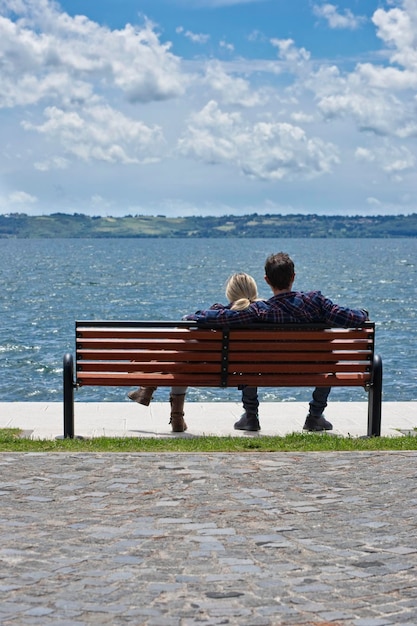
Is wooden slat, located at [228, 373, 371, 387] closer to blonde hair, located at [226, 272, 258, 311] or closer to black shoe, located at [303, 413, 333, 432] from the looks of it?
black shoe, located at [303, 413, 333, 432]

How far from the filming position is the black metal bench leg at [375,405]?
8.82 m

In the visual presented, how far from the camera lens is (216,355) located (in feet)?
29.2

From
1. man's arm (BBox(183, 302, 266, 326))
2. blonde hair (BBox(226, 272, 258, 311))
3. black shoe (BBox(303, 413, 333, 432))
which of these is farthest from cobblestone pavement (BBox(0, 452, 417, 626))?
blonde hair (BBox(226, 272, 258, 311))

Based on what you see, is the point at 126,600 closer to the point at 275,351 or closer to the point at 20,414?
the point at 275,351

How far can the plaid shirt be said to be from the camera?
349 inches

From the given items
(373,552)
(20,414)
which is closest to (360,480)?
(373,552)

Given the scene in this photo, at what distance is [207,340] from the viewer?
29.1 feet

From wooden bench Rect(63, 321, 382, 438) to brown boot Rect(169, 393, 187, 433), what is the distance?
0.59 ft

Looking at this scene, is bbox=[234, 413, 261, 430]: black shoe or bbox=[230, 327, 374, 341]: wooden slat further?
bbox=[234, 413, 261, 430]: black shoe

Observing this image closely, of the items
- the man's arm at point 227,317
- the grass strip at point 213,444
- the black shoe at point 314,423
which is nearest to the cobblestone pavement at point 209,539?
the grass strip at point 213,444

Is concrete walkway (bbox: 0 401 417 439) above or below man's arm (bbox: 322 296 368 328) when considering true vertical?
below

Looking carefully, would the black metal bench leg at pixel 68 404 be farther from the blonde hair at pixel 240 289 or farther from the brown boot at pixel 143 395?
the blonde hair at pixel 240 289

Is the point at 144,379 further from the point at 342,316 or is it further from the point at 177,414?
the point at 342,316

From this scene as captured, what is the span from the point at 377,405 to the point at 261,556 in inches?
149
